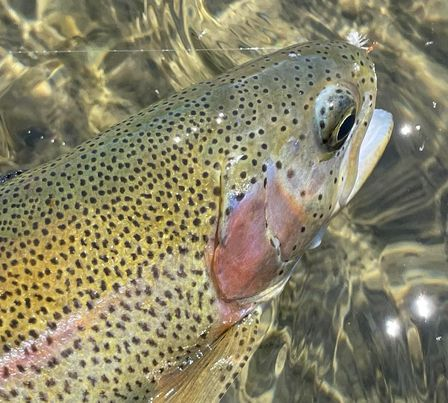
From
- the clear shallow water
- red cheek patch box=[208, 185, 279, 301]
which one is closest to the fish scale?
red cheek patch box=[208, 185, 279, 301]

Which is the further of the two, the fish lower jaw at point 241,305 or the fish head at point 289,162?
the fish lower jaw at point 241,305

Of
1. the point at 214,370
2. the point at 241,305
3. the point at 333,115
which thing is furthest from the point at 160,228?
the point at 333,115

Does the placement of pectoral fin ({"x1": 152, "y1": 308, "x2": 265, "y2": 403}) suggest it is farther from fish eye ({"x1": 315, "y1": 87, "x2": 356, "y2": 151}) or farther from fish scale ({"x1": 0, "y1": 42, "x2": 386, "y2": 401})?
fish eye ({"x1": 315, "y1": 87, "x2": 356, "y2": 151})


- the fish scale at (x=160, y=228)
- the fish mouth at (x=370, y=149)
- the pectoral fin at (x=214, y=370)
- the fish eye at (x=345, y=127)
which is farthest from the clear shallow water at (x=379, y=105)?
the fish eye at (x=345, y=127)

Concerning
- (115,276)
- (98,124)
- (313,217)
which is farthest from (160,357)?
(98,124)

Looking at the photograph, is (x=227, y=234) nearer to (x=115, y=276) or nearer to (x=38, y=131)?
(x=115, y=276)

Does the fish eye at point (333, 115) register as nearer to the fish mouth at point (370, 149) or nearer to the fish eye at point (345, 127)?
the fish eye at point (345, 127)
